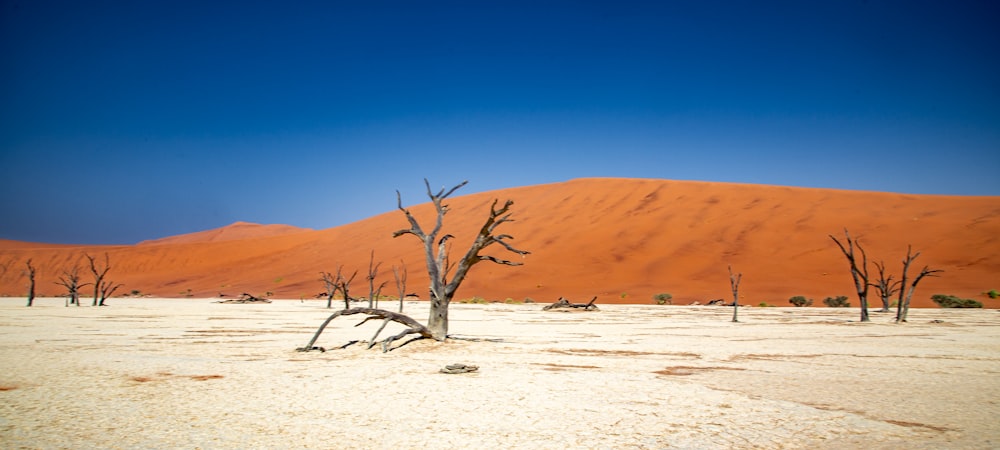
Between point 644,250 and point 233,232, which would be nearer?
point 644,250

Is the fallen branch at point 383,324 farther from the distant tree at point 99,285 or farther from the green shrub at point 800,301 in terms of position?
the green shrub at point 800,301

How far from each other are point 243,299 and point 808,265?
33.5 metres

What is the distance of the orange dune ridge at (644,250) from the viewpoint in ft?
108

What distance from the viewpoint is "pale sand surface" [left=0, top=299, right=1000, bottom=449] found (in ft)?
14.5

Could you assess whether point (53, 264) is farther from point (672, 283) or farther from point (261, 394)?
point (261, 394)

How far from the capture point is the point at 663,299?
99.2ft

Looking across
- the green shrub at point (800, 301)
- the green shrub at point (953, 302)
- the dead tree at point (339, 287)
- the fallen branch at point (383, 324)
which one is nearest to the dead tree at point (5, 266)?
the dead tree at point (339, 287)

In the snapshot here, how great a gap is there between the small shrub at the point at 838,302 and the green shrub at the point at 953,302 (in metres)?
3.59

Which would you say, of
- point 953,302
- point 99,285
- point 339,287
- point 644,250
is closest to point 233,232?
point 99,285

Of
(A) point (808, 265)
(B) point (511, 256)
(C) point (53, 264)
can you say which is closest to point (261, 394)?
(A) point (808, 265)

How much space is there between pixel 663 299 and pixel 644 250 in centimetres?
1102

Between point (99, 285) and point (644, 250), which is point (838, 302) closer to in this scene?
point (644, 250)

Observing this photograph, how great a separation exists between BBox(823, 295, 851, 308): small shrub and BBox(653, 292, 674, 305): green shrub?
724 cm

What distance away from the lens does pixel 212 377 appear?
23.1 ft
